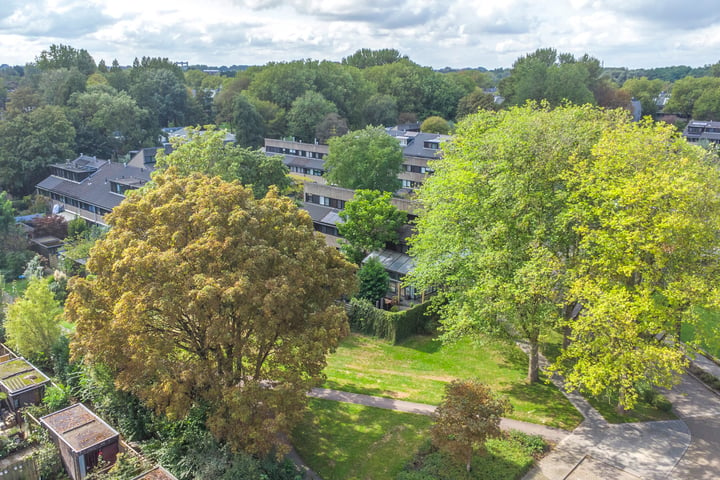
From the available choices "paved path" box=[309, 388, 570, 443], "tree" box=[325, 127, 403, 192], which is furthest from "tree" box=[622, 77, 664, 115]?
"paved path" box=[309, 388, 570, 443]

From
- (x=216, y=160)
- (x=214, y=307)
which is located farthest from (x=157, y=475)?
(x=216, y=160)

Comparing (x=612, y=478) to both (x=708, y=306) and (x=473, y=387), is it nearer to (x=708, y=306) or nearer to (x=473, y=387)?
(x=473, y=387)

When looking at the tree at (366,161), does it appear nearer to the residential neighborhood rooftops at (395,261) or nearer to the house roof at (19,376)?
the residential neighborhood rooftops at (395,261)

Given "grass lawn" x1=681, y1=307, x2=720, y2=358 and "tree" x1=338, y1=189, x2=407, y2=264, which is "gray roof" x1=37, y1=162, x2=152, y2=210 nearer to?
"tree" x1=338, y1=189, x2=407, y2=264

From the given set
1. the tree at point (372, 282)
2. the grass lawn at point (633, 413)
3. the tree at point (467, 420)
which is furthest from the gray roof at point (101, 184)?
the grass lawn at point (633, 413)

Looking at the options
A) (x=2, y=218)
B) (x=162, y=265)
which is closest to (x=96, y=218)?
(x=2, y=218)
